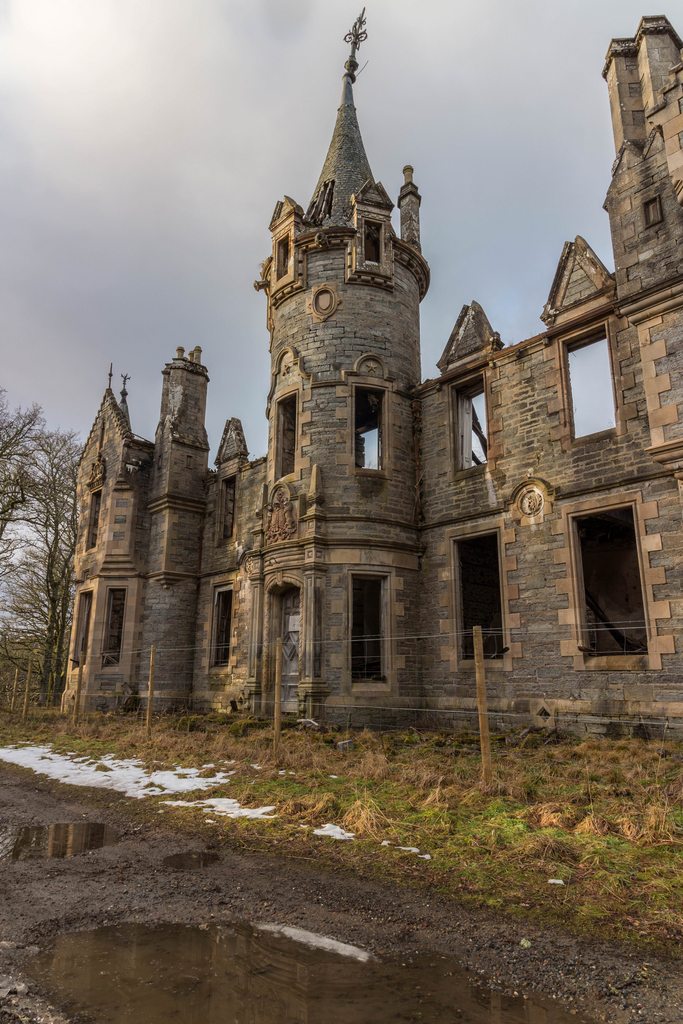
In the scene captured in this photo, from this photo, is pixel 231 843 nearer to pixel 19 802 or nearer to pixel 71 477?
pixel 19 802

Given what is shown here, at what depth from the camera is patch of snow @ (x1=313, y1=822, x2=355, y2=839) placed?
5.62 m

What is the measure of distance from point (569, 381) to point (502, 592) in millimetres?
4498

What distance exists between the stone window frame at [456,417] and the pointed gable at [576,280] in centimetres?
186

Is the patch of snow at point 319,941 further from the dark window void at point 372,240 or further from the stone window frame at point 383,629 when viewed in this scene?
the dark window void at point 372,240

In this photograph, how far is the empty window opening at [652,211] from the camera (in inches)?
442

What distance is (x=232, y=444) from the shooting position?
2158 centimetres

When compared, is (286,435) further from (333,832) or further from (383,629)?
(333,832)

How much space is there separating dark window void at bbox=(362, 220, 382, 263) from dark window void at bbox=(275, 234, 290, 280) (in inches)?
88.0

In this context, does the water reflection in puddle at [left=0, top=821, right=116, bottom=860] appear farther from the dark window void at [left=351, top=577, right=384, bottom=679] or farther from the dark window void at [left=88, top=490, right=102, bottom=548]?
the dark window void at [left=88, top=490, right=102, bottom=548]

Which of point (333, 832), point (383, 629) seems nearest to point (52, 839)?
point (333, 832)

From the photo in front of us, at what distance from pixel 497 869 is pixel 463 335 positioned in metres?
12.9

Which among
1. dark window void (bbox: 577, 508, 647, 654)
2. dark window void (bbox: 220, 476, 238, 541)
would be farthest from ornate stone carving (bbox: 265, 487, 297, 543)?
dark window void (bbox: 577, 508, 647, 654)

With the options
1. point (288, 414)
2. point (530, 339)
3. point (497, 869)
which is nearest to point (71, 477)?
point (288, 414)

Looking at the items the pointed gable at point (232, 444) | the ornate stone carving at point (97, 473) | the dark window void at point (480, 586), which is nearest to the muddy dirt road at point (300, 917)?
the dark window void at point (480, 586)
